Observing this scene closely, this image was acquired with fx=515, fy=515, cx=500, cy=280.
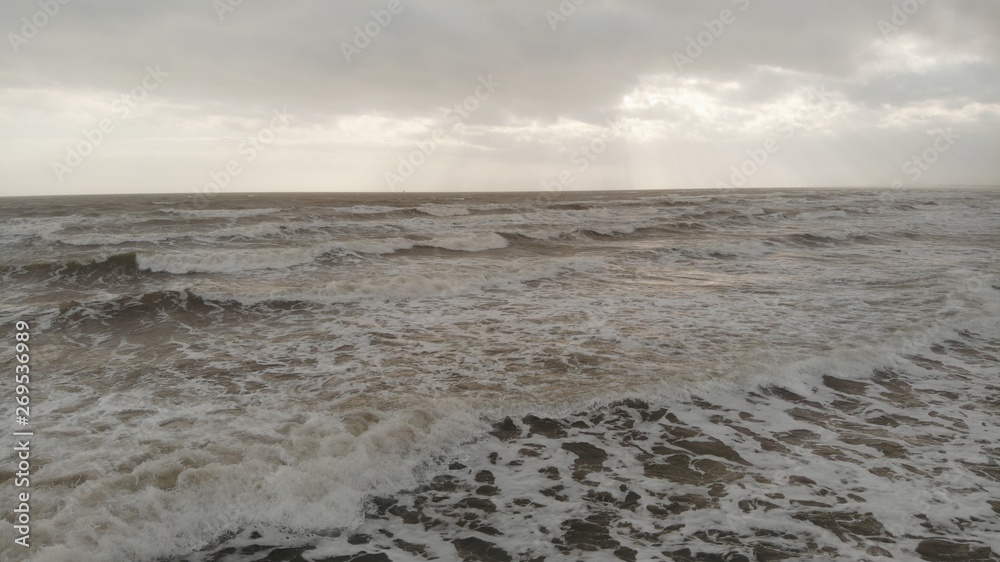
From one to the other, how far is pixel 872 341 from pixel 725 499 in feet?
19.6

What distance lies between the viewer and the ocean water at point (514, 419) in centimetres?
405

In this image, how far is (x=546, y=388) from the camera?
6.88 m

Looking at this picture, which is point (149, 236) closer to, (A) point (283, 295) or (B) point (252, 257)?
(B) point (252, 257)

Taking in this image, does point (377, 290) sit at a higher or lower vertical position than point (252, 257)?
lower

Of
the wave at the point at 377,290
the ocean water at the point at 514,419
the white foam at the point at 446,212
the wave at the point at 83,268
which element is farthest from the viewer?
the white foam at the point at 446,212

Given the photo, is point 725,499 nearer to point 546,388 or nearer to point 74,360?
point 546,388

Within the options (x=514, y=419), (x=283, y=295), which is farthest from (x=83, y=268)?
(x=514, y=419)

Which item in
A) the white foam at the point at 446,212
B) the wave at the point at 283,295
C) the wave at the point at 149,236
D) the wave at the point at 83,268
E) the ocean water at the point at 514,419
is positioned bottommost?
the ocean water at the point at 514,419

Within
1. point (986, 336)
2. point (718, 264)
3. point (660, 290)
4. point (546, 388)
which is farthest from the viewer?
point (718, 264)

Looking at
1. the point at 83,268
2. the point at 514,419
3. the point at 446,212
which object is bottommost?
the point at 514,419

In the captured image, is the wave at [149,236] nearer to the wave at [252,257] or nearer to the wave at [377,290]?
the wave at [252,257]

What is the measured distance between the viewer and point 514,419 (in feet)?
19.9

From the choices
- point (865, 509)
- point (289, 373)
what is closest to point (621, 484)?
point (865, 509)

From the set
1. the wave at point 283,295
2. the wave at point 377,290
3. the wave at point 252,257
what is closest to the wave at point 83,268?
the wave at point 252,257
